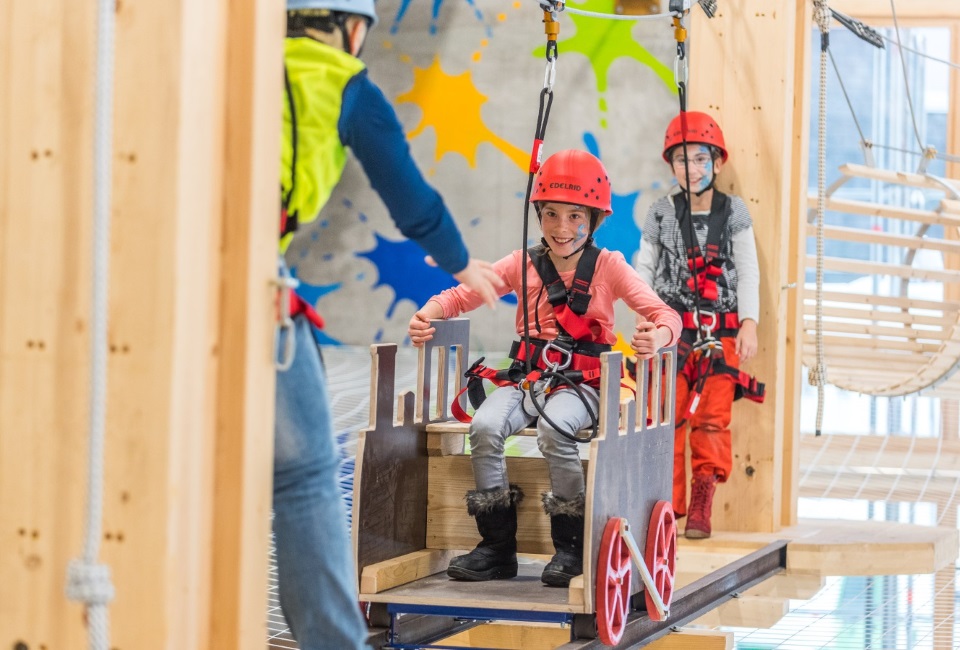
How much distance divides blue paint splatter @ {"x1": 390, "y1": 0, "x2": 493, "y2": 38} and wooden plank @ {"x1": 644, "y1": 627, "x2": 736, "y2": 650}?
21.3 ft

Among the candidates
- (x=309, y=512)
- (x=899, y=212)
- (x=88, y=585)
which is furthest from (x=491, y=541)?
(x=899, y=212)

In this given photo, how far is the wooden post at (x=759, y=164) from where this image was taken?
4.82m

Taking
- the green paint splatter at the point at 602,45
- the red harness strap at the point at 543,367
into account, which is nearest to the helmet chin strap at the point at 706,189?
the red harness strap at the point at 543,367

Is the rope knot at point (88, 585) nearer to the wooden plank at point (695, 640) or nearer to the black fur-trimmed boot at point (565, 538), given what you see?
the black fur-trimmed boot at point (565, 538)

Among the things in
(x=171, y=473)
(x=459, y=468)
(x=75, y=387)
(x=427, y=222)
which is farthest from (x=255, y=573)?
(x=459, y=468)

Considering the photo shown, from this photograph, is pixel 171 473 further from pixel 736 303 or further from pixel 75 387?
pixel 736 303

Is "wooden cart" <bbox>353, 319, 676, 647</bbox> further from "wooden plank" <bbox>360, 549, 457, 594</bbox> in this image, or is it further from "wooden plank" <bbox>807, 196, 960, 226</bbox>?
"wooden plank" <bbox>807, 196, 960, 226</bbox>

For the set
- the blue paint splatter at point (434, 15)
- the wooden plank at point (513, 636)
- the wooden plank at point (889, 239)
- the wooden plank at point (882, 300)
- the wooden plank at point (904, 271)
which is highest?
the blue paint splatter at point (434, 15)

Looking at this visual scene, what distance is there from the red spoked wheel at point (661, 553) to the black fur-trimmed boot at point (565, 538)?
10.7 inches

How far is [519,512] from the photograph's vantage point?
339 centimetres

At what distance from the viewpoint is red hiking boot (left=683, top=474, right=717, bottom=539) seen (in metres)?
4.70

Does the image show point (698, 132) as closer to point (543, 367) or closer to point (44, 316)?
point (543, 367)

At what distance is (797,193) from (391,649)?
8.72 ft

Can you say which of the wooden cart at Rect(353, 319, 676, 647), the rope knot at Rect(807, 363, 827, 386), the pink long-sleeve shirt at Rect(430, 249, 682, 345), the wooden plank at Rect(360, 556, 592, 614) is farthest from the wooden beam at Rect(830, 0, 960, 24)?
the wooden plank at Rect(360, 556, 592, 614)
